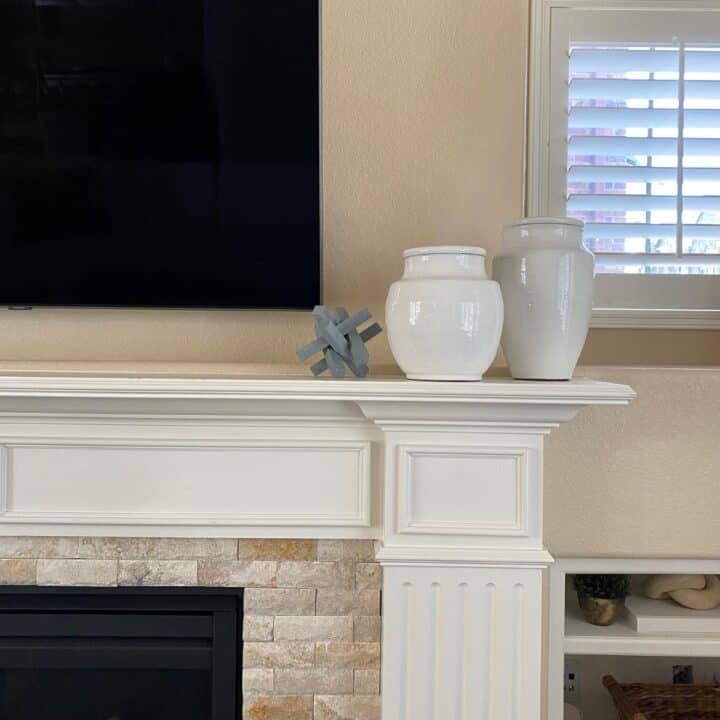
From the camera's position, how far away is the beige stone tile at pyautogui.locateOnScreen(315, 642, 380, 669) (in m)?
1.30

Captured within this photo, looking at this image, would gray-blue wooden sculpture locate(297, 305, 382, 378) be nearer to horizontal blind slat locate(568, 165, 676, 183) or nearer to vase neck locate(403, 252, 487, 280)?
vase neck locate(403, 252, 487, 280)

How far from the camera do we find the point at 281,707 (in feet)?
4.27

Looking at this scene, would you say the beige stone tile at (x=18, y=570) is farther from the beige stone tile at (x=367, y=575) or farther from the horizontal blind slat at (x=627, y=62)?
the horizontal blind slat at (x=627, y=62)

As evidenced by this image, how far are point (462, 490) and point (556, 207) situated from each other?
73cm

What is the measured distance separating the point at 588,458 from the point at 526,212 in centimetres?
54

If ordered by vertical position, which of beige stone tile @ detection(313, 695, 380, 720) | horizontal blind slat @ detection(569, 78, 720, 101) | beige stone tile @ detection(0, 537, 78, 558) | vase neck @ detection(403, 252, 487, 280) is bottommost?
beige stone tile @ detection(313, 695, 380, 720)

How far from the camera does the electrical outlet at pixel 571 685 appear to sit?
1668 mm

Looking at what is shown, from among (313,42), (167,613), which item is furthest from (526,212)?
(167,613)

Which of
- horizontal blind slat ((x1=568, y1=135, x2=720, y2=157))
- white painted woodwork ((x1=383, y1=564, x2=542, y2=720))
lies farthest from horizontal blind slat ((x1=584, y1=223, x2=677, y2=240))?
white painted woodwork ((x1=383, y1=564, x2=542, y2=720))

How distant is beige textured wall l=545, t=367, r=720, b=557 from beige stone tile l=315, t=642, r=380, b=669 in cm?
41

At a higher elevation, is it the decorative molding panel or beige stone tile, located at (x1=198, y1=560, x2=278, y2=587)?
the decorative molding panel

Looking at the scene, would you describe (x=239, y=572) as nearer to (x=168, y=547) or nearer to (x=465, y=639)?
(x=168, y=547)

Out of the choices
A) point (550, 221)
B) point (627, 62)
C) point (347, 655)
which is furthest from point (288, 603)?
point (627, 62)

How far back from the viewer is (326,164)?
1.50 metres
